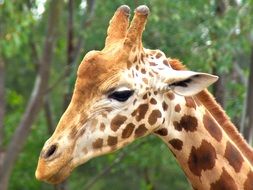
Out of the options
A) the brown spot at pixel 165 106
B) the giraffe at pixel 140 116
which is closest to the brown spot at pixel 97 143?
the giraffe at pixel 140 116

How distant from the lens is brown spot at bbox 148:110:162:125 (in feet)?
21.5

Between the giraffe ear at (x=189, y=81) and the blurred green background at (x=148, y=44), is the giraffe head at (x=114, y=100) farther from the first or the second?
the blurred green background at (x=148, y=44)

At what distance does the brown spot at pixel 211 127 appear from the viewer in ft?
22.0

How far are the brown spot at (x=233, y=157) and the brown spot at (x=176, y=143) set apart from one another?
0.36m

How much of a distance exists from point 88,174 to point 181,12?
32.4ft

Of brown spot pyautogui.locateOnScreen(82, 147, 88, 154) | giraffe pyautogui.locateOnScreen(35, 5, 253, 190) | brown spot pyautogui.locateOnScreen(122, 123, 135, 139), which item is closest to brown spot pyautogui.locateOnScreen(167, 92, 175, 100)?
giraffe pyautogui.locateOnScreen(35, 5, 253, 190)

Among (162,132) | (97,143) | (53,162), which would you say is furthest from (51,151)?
(162,132)

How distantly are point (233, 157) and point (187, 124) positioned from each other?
0.43m

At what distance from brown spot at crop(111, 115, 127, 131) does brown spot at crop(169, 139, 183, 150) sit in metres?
0.41

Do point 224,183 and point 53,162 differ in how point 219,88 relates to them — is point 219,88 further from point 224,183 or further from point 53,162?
point 53,162

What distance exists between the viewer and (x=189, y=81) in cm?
636

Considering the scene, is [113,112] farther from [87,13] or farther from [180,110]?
[87,13]

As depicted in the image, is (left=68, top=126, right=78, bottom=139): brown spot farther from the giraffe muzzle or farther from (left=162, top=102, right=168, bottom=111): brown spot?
(left=162, top=102, right=168, bottom=111): brown spot

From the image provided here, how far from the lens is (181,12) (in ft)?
45.1
